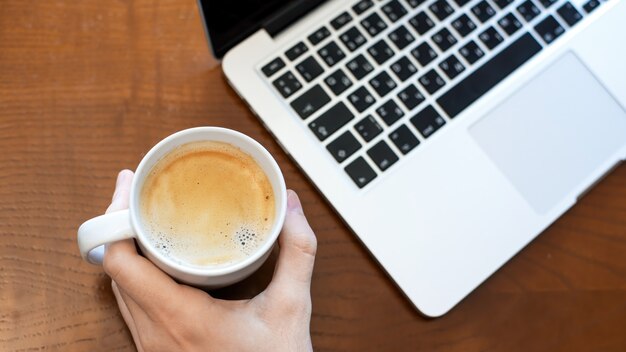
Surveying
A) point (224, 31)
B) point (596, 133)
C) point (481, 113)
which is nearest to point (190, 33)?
point (224, 31)

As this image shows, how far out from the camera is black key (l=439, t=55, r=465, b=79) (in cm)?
64

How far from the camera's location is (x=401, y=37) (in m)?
0.65

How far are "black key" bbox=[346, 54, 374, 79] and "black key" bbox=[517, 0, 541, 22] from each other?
0.60ft

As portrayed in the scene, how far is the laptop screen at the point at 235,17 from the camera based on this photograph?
0.57 metres

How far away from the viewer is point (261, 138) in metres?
0.62

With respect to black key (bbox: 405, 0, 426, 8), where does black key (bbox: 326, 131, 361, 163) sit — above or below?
below

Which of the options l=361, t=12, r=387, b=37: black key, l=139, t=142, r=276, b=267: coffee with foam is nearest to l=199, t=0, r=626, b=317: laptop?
l=361, t=12, r=387, b=37: black key

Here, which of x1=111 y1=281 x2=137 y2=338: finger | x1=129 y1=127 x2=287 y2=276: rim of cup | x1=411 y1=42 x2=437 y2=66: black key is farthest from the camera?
x1=411 y1=42 x2=437 y2=66: black key

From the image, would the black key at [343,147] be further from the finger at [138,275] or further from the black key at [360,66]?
the finger at [138,275]

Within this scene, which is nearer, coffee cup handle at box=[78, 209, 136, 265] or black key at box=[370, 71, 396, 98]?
coffee cup handle at box=[78, 209, 136, 265]

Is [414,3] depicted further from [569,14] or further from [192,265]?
[192,265]

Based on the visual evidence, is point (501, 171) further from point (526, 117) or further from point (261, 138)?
point (261, 138)

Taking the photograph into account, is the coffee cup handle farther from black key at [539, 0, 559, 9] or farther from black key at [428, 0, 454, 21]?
black key at [539, 0, 559, 9]

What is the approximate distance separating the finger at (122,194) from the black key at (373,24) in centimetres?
28
